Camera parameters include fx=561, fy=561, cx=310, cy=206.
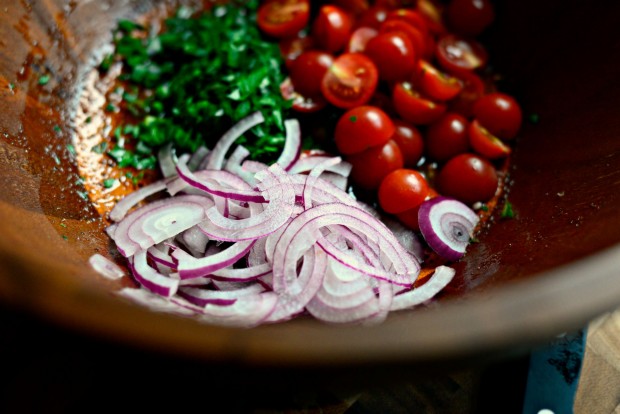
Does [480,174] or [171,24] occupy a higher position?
[171,24]

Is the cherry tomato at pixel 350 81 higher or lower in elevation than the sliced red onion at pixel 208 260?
higher

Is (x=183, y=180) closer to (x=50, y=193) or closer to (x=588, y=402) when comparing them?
(x=50, y=193)

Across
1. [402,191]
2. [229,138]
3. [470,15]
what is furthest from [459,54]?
[229,138]

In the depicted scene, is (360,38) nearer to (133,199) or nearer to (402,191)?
(402,191)

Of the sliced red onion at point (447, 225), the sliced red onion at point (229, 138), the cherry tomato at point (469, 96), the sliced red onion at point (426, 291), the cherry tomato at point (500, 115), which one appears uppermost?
the sliced red onion at point (229, 138)

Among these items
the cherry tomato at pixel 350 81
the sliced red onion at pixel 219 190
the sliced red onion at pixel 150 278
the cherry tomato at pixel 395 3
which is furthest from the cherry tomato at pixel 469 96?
the sliced red onion at pixel 150 278

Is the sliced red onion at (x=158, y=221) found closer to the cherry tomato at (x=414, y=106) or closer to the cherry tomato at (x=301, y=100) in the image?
the cherry tomato at (x=301, y=100)

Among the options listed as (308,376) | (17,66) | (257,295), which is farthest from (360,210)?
(17,66)

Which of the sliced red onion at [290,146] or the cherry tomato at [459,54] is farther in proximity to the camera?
the cherry tomato at [459,54]
